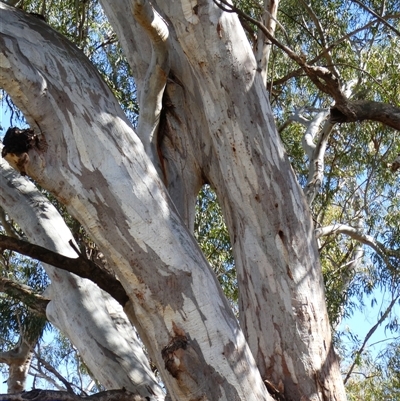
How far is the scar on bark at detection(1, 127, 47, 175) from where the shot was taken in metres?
2.21

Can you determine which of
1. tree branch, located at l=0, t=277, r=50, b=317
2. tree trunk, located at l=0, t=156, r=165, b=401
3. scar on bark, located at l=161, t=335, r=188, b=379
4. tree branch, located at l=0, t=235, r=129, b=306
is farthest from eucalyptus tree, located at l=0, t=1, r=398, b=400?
tree branch, located at l=0, t=277, r=50, b=317

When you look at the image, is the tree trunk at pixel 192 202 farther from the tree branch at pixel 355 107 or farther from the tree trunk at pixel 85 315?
the tree trunk at pixel 85 315

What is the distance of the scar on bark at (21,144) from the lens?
7.25 ft

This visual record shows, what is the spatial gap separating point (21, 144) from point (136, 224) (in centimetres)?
44

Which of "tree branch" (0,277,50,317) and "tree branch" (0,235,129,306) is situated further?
"tree branch" (0,277,50,317)

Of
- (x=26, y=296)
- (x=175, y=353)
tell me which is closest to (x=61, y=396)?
(x=175, y=353)

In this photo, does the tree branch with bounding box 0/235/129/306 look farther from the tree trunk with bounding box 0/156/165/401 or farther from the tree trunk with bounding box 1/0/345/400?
the tree trunk with bounding box 0/156/165/401

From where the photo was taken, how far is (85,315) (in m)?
2.98

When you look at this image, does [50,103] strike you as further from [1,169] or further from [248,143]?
[1,169]

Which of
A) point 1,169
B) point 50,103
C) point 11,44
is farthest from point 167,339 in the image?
point 1,169

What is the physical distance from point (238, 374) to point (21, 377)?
3772 millimetres

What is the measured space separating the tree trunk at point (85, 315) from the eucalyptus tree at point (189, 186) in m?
0.51

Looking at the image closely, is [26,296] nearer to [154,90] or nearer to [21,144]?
[154,90]

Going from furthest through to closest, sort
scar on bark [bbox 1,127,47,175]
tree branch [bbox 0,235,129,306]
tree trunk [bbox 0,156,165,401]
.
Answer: tree trunk [bbox 0,156,165,401]
tree branch [bbox 0,235,129,306]
scar on bark [bbox 1,127,47,175]
